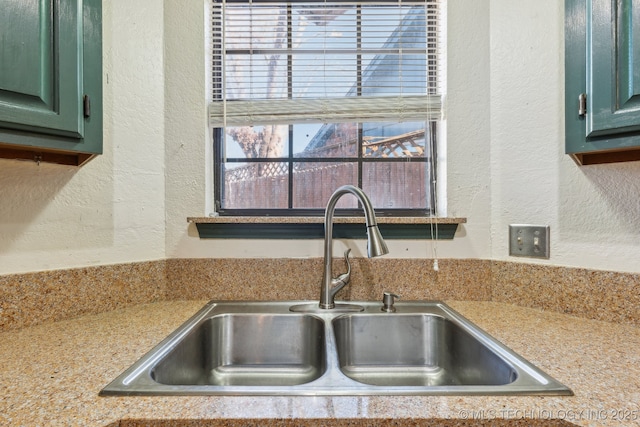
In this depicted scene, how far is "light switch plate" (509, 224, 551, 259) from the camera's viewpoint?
1033 mm

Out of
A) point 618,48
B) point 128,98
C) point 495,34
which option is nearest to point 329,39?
point 495,34

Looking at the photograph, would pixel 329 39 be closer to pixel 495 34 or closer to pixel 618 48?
pixel 495 34

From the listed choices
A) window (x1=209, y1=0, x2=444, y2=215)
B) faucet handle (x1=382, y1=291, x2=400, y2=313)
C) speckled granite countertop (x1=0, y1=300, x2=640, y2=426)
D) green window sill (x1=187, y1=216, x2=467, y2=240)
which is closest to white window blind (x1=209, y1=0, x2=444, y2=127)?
window (x1=209, y1=0, x2=444, y2=215)

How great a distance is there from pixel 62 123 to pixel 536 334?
4.07 feet

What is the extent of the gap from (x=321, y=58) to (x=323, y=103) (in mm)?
184

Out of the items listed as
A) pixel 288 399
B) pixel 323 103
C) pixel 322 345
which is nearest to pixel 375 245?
pixel 322 345

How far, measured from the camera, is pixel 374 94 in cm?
127

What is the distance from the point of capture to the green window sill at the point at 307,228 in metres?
1.13

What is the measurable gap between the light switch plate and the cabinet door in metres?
1.29

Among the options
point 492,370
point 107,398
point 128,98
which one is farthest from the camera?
point 128,98

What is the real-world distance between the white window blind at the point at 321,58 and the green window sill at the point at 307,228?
374 millimetres

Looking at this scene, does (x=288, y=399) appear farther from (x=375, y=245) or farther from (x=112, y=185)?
(x=112, y=185)

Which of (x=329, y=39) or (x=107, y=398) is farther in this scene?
(x=329, y=39)

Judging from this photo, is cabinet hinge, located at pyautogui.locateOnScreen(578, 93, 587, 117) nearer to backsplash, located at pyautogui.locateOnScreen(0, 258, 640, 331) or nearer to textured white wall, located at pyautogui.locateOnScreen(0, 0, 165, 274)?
backsplash, located at pyautogui.locateOnScreen(0, 258, 640, 331)
